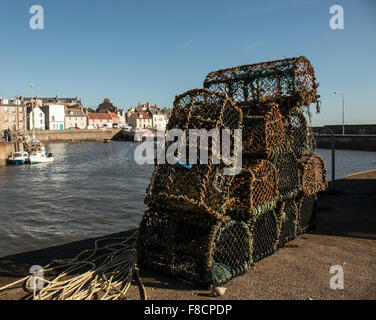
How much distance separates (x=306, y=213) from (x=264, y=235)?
56.4 inches

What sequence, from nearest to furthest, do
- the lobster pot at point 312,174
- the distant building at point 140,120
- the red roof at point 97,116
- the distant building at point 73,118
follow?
the lobster pot at point 312,174
the distant building at point 73,118
the red roof at point 97,116
the distant building at point 140,120

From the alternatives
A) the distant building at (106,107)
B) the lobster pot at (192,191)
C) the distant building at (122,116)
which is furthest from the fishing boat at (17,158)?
the distant building at (106,107)

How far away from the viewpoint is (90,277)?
4.06m

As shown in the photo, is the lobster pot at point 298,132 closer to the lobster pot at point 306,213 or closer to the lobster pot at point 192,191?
the lobster pot at point 306,213

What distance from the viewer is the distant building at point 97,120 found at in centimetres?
9000

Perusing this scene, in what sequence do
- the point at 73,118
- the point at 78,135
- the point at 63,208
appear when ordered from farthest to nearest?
the point at 73,118
the point at 78,135
the point at 63,208

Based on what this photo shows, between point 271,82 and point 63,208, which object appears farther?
point 63,208

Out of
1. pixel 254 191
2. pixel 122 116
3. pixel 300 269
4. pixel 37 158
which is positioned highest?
pixel 122 116

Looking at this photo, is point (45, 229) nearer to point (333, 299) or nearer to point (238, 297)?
point (238, 297)

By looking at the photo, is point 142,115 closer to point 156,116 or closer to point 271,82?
point 156,116

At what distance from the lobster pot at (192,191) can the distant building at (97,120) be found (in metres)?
88.7

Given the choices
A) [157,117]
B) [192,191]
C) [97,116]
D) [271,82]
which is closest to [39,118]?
[97,116]

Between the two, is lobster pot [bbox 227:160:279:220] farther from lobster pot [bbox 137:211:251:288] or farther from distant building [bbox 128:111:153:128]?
distant building [bbox 128:111:153:128]
